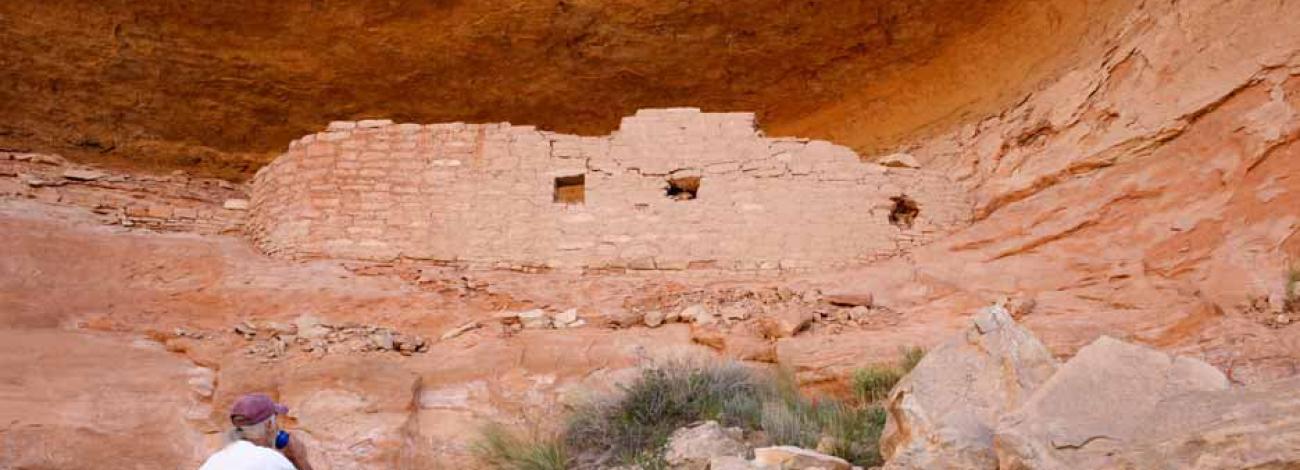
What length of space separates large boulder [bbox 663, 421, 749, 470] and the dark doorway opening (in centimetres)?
320

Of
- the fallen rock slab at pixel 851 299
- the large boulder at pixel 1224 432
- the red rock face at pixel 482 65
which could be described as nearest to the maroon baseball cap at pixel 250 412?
the large boulder at pixel 1224 432

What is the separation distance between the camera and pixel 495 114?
37.2 ft

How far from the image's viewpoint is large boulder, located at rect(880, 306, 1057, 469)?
13.4ft

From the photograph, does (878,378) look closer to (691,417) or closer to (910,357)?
(910,357)

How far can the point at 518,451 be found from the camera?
530 centimetres

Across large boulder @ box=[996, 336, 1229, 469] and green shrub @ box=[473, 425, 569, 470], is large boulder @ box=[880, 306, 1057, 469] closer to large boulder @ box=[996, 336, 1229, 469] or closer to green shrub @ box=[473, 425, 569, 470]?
large boulder @ box=[996, 336, 1229, 469]

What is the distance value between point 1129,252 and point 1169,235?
218 mm

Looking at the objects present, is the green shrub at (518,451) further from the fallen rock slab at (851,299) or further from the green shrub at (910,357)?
the fallen rock slab at (851,299)

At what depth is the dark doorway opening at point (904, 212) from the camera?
7929mm

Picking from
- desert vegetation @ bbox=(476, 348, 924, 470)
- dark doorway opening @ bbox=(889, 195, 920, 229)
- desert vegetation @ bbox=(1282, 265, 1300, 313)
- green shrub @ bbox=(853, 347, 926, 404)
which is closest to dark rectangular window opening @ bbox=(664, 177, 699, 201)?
dark doorway opening @ bbox=(889, 195, 920, 229)

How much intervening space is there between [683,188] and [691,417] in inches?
108

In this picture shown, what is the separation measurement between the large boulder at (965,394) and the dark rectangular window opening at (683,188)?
130 inches

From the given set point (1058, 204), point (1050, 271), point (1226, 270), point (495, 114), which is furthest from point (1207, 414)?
point (495, 114)

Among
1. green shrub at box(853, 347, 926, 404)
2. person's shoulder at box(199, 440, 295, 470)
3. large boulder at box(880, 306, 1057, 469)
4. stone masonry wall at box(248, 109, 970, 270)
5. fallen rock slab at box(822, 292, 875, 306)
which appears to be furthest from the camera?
stone masonry wall at box(248, 109, 970, 270)
